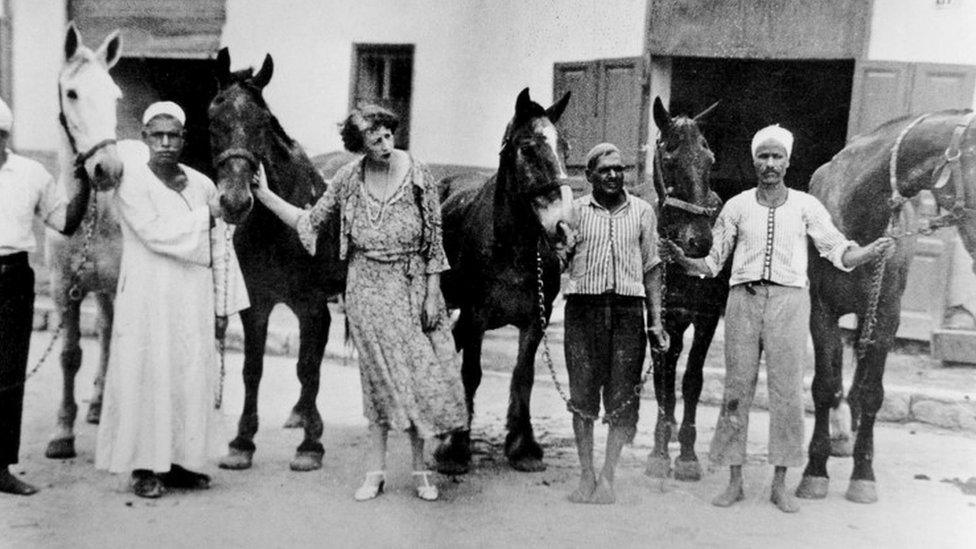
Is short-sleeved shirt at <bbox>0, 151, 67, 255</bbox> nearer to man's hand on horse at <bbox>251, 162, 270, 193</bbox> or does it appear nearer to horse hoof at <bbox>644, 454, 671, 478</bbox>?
man's hand on horse at <bbox>251, 162, 270, 193</bbox>

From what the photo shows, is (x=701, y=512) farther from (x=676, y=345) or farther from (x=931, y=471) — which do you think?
(x=931, y=471)

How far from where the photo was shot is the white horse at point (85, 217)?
3.91 metres

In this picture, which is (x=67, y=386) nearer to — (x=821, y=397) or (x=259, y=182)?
(x=259, y=182)

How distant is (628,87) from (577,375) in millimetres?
3634

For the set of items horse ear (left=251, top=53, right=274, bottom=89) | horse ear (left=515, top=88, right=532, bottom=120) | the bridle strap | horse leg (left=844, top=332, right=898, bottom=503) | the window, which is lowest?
horse leg (left=844, top=332, right=898, bottom=503)

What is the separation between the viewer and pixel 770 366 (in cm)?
411

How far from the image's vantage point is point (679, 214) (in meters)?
4.34

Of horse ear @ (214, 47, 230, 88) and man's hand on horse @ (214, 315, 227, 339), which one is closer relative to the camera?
horse ear @ (214, 47, 230, 88)

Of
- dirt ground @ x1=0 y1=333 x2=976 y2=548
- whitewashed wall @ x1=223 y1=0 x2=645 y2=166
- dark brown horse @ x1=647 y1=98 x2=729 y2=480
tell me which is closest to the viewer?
dirt ground @ x1=0 y1=333 x2=976 y2=548

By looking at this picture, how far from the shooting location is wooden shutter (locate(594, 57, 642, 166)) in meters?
6.96

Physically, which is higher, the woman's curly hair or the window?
the window

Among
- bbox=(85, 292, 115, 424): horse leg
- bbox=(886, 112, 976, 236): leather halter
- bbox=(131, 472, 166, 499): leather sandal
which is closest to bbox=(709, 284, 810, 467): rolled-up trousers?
bbox=(886, 112, 976, 236): leather halter

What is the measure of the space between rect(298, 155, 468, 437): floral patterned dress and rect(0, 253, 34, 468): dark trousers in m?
1.29

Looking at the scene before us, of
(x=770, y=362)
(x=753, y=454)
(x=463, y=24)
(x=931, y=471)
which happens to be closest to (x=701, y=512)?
(x=770, y=362)
